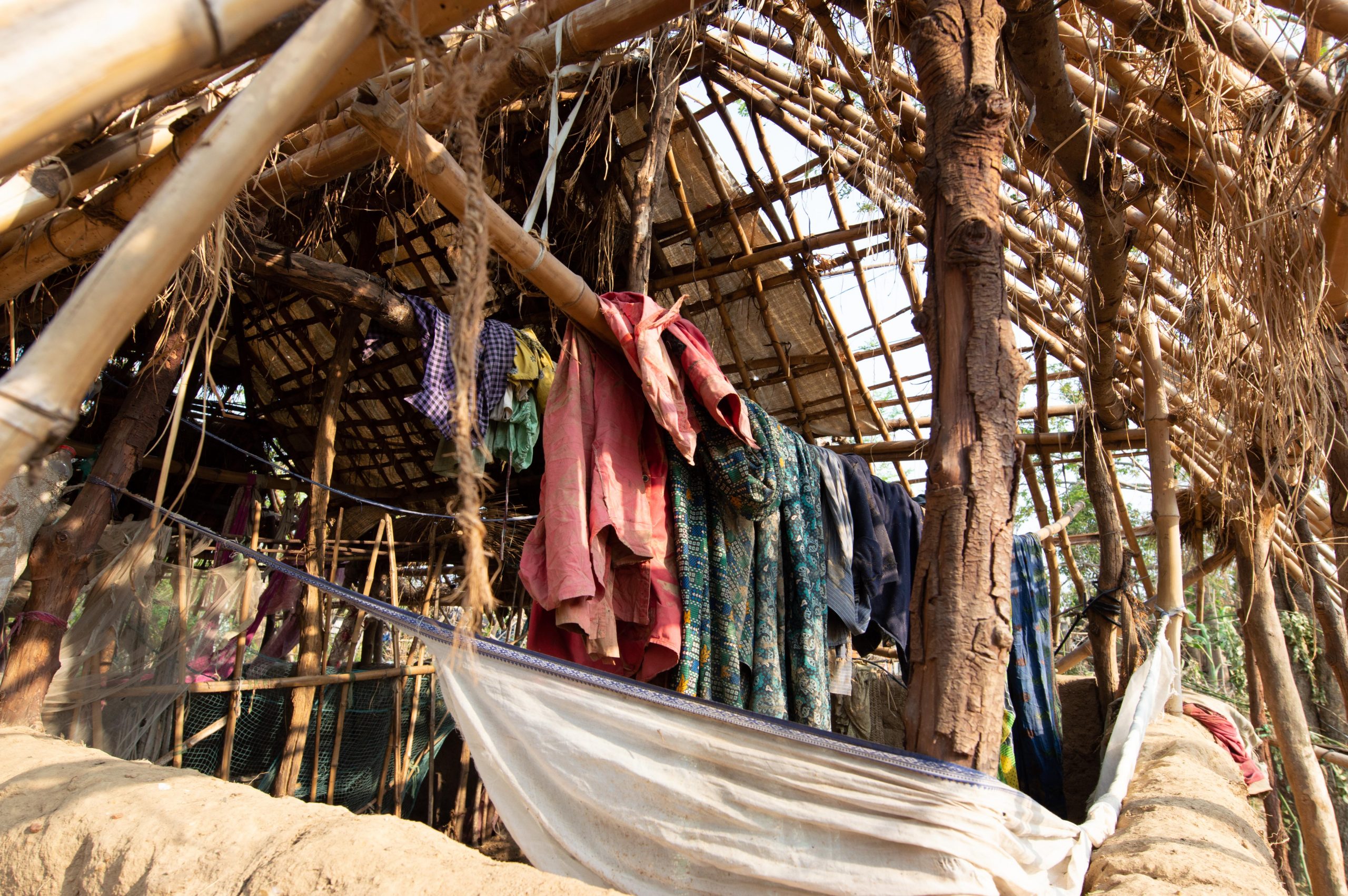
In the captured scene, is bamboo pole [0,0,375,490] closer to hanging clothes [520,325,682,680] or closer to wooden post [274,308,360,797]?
hanging clothes [520,325,682,680]

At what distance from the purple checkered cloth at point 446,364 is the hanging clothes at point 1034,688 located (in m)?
2.14

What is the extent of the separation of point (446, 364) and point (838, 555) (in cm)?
164

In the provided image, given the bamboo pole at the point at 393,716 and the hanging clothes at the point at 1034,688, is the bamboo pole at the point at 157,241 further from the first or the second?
the bamboo pole at the point at 393,716

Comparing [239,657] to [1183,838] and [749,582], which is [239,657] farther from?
[1183,838]

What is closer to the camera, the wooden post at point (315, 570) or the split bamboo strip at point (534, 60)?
the split bamboo strip at point (534, 60)

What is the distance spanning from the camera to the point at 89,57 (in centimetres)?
52

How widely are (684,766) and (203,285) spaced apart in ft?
5.49

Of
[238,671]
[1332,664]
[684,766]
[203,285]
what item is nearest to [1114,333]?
[1332,664]

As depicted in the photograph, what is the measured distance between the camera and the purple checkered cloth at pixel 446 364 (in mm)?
2783

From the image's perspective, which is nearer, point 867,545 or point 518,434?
point 867,545

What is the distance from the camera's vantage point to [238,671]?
3.21 m

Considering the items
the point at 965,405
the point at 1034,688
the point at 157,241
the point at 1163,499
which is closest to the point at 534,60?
the point at 965,405

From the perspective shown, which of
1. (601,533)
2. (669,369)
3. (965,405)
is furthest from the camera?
(669,369)

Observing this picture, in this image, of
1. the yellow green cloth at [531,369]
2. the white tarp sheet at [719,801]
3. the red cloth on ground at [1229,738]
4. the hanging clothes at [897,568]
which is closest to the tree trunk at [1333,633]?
the red cloth on ground at [1229,738]
